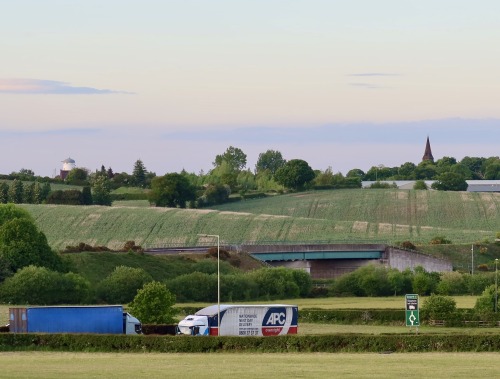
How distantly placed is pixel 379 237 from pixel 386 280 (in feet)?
153

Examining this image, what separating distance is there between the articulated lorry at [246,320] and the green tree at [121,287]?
3427cm

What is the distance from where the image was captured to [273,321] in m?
76.8

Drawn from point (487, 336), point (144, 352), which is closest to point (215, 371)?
point (144, 352)

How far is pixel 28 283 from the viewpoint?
10512 centimetres

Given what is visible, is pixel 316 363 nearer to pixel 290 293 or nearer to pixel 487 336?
pixel 487 336

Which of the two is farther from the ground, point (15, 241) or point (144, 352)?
point (15, 241)

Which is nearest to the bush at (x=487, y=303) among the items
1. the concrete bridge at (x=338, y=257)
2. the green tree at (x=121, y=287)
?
the green tree at (x=121, y=287)

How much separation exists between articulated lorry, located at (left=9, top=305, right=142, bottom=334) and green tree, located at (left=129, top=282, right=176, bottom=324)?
5.58 m

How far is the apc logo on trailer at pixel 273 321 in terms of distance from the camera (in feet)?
251

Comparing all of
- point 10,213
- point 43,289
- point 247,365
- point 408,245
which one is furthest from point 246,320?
point 408,245

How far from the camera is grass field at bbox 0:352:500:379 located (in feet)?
163

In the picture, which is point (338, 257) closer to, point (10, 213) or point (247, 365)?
point (10, 213)

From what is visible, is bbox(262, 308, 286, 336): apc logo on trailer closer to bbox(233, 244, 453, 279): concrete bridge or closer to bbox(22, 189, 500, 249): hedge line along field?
bbox(233, 244, 453, 279): concrete bridge

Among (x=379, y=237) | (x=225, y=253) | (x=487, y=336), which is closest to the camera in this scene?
(x=487, y=336)
